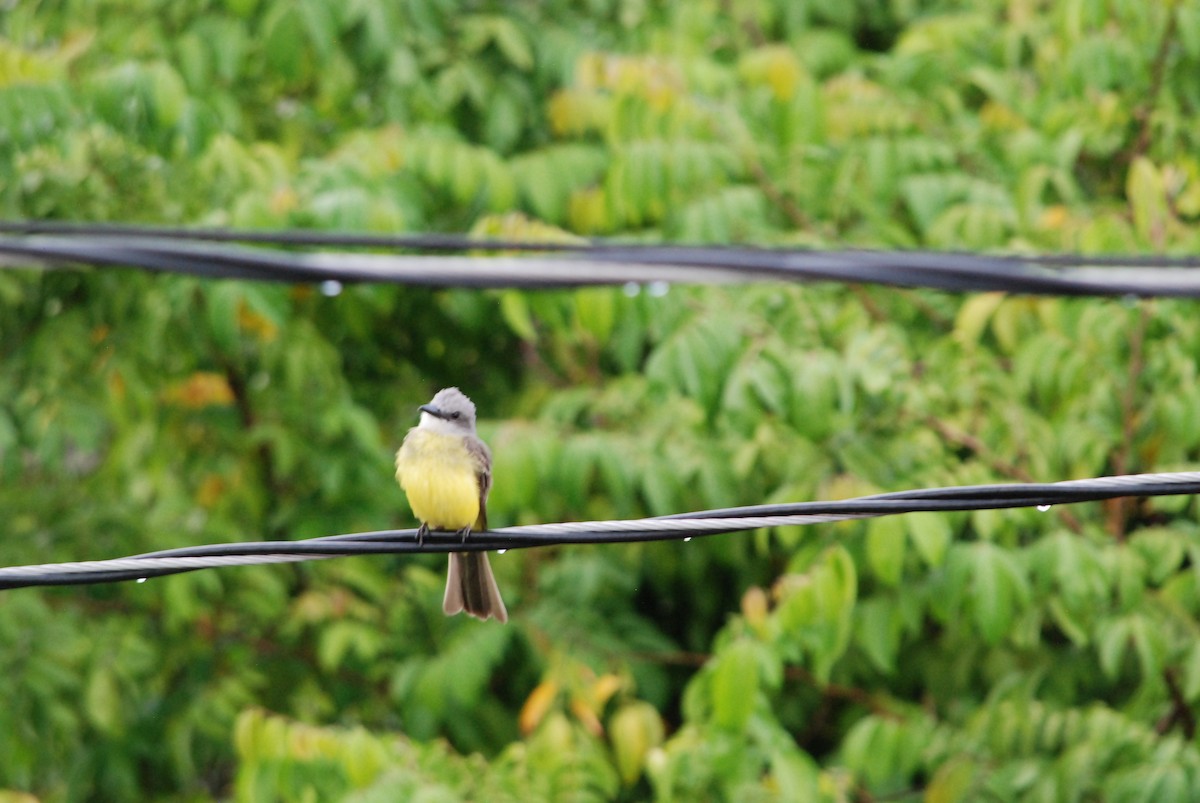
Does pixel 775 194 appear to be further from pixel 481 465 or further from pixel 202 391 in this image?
pixel 202 391

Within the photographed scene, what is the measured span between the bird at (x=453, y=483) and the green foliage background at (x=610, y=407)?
0.61m

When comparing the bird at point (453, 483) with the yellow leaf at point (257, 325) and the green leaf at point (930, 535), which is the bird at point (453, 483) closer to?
the green leaf at point (930, 535)

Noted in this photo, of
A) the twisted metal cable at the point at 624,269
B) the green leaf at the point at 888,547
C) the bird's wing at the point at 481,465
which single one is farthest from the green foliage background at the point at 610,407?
the twisted metal cable at the point at 624,269

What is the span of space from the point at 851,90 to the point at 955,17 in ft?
2.60

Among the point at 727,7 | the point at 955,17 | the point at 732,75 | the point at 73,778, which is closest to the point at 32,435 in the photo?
the point at 73,778

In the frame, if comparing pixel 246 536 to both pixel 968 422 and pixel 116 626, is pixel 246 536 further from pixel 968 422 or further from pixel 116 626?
pixel 968 422

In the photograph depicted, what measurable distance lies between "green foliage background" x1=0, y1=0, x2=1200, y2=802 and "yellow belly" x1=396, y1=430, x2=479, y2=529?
719mm

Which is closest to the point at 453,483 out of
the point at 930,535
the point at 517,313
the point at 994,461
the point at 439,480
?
the point at 439,480

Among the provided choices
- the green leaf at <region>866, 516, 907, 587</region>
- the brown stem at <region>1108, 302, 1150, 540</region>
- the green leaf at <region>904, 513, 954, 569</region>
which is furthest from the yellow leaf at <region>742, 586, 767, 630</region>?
the brown stem at <region>1108, 302, 1150, 540</region>

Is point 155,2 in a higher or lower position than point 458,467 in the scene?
higher

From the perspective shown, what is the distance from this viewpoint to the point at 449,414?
4.59m

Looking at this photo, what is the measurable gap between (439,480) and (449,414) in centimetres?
25

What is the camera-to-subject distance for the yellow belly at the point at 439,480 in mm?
4422

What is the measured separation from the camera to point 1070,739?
4934 mm
